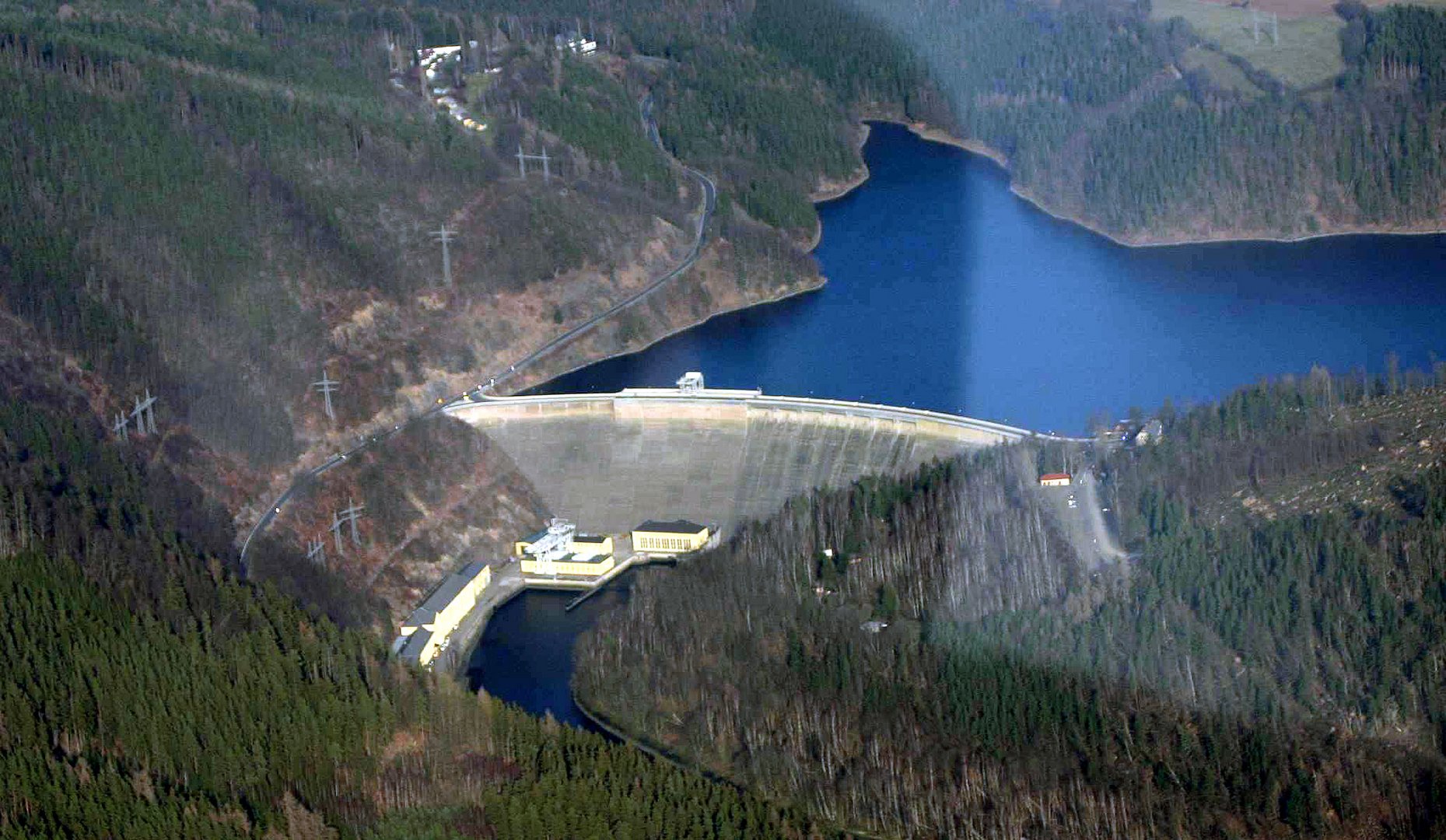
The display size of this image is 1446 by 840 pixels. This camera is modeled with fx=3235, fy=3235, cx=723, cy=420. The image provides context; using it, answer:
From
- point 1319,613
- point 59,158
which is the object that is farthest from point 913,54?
point 1319,613

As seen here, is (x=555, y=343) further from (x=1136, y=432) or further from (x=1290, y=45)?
(x=1290, y=45)

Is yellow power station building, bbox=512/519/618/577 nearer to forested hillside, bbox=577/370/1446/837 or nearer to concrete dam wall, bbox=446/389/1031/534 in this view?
concrete dam wall, bbox=446/389/1031/534

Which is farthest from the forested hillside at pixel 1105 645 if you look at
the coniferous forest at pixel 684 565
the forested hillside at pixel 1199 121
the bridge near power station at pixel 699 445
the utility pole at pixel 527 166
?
the forested hillside at pixel 1199 121

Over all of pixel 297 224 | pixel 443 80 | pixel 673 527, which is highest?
pixel 443 80

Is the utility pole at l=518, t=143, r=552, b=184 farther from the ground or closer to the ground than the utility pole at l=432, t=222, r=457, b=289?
farther from the ground

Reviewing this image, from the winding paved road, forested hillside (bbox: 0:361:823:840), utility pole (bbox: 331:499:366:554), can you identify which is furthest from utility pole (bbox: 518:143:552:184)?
forested hillside (bbox: 0:361:823:840)

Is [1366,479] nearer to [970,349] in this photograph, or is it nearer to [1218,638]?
[1218,638]

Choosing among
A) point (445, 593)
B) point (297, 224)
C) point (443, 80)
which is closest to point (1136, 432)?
point (445, 593)
